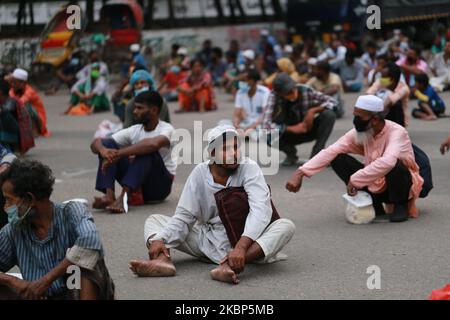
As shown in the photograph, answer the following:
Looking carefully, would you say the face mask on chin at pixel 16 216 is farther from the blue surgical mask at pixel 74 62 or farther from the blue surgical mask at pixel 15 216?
the blue surgical mask at pixel 74 62

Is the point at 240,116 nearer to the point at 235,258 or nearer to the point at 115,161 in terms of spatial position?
the point at 115,161

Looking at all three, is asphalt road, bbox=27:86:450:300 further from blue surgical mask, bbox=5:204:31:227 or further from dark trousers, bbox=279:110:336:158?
blue surgical mask, bbox=5:204:31:227

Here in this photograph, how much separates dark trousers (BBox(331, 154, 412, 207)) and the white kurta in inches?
66.1

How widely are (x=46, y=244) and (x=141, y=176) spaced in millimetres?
3777

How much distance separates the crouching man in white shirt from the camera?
6.32 metres

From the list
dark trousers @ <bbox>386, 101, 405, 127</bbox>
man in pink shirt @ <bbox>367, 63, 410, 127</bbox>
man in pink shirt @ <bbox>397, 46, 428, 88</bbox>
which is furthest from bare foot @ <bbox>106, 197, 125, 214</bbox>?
man in pink shirt @ <bbox>397, 46, 428, 88</bbox>

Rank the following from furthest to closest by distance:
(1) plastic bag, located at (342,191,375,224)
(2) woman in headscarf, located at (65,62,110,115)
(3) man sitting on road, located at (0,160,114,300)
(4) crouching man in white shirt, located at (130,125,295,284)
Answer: (2) woman in headscarf, located at (65,62,110,115)
(1) plastic bag, located at (342,191,375,224)
(4) crouching man in white shirt, located at (130,125,295,284)
(3) man sitting on road, located at (0,160,114,300)

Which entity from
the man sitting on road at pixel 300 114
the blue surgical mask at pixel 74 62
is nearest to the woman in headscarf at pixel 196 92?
the blue surgical mask at pixel 74 62

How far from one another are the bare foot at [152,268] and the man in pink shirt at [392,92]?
16.4 ft

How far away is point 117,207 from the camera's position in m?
8.94

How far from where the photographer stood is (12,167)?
5191 millimetres

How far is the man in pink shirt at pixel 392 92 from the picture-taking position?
1099cm

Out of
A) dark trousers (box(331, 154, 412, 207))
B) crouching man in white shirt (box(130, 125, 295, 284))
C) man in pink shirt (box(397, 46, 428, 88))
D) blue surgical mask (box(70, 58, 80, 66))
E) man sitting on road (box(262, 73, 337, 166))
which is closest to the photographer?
crouching man in white shirt (box(130, 125, 295, 284))

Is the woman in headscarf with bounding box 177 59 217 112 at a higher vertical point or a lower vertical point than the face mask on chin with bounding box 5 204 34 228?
lower
